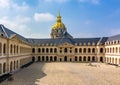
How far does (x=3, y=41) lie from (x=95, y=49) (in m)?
59.5

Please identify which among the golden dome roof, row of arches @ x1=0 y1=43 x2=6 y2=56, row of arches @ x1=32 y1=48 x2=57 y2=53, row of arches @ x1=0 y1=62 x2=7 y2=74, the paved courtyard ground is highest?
the golden dome roof

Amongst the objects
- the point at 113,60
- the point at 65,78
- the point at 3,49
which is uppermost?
the point at 3,49

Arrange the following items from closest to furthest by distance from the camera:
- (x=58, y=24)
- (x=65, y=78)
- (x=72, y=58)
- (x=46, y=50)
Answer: (x=65, y=78)
(x=72, y=58)
(x=46, y=50)
(x=58, y=24)

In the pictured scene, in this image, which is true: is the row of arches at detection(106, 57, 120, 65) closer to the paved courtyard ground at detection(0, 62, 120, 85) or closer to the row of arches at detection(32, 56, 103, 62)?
the row of arches at detection(32, 56, 103, 62)

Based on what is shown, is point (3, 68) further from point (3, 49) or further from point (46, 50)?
point (46, 50)

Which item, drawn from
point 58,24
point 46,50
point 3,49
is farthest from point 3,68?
point 58,24

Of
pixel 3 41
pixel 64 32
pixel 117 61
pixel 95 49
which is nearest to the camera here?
pixel 3 41

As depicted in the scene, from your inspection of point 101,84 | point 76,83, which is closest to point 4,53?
point 76,83

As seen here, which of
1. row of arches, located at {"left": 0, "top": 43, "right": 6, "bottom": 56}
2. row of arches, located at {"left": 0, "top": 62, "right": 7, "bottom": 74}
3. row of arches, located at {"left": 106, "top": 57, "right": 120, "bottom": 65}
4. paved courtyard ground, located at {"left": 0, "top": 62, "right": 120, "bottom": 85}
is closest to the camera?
paved courtyard ground, located at {"left": 0, "top": 62, "right": 120, "bottom": 85}

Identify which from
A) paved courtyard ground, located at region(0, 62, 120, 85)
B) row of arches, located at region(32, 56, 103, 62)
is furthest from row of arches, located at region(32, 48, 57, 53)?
paved courtyard ground, located at region(0, 62, 120, 85)

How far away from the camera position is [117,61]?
7038 centimetres

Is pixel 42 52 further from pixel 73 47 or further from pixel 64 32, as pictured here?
pixel 64 32

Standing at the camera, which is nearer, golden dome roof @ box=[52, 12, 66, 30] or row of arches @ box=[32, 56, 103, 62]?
row of arches @ box=[32, 56, 103, 62]

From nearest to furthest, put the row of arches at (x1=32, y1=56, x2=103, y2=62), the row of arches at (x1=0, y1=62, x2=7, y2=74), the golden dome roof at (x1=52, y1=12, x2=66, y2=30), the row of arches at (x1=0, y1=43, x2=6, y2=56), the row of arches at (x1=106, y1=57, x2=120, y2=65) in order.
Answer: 1. the row of arches at (x1=0, y1=62, x2=7, y2=74)
2. the row of arches at (x1=0, y1=43, x2=6, y2=56)
3. the row of arches at (x1=106, y1=57, x2=120, y2=65)
4. the row of arches at (x1=32, y1=56, x2=103, y2=62)
5. the golden dome roof at (x1=52, y1=12, x2=66, y2=30)
